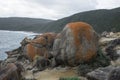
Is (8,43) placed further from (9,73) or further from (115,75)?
(115,75)

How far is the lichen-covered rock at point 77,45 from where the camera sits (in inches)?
832

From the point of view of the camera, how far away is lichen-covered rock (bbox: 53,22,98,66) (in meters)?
21.1

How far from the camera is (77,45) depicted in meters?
21.2

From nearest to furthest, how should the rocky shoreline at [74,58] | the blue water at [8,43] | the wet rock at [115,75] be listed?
the wet rock at [115,75]
the rocky shoreline at [74,58]
the blue water at [8,43]

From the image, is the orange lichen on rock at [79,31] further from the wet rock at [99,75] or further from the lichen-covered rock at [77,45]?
the wet rock at [99,75]

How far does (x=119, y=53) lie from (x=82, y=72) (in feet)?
13.2

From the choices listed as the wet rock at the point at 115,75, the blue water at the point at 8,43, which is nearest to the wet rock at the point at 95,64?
the wet rock at the point at 115,75

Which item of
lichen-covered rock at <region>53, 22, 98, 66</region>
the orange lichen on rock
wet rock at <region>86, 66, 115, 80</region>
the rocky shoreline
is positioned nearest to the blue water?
the rocky shoreline

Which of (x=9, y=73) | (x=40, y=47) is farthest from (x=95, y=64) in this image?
(x=9, y=73)

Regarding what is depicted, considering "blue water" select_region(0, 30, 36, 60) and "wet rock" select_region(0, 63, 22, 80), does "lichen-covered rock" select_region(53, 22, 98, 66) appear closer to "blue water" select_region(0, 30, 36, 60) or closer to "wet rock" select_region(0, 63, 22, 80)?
"wet rock" select_region(0, 63, 22, 80)

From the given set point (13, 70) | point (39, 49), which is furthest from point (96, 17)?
point (13, 70)

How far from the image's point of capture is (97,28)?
410 feet

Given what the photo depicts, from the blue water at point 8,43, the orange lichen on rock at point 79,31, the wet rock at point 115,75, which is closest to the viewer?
the wet rock at point 115,75

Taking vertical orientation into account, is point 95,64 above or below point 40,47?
below
